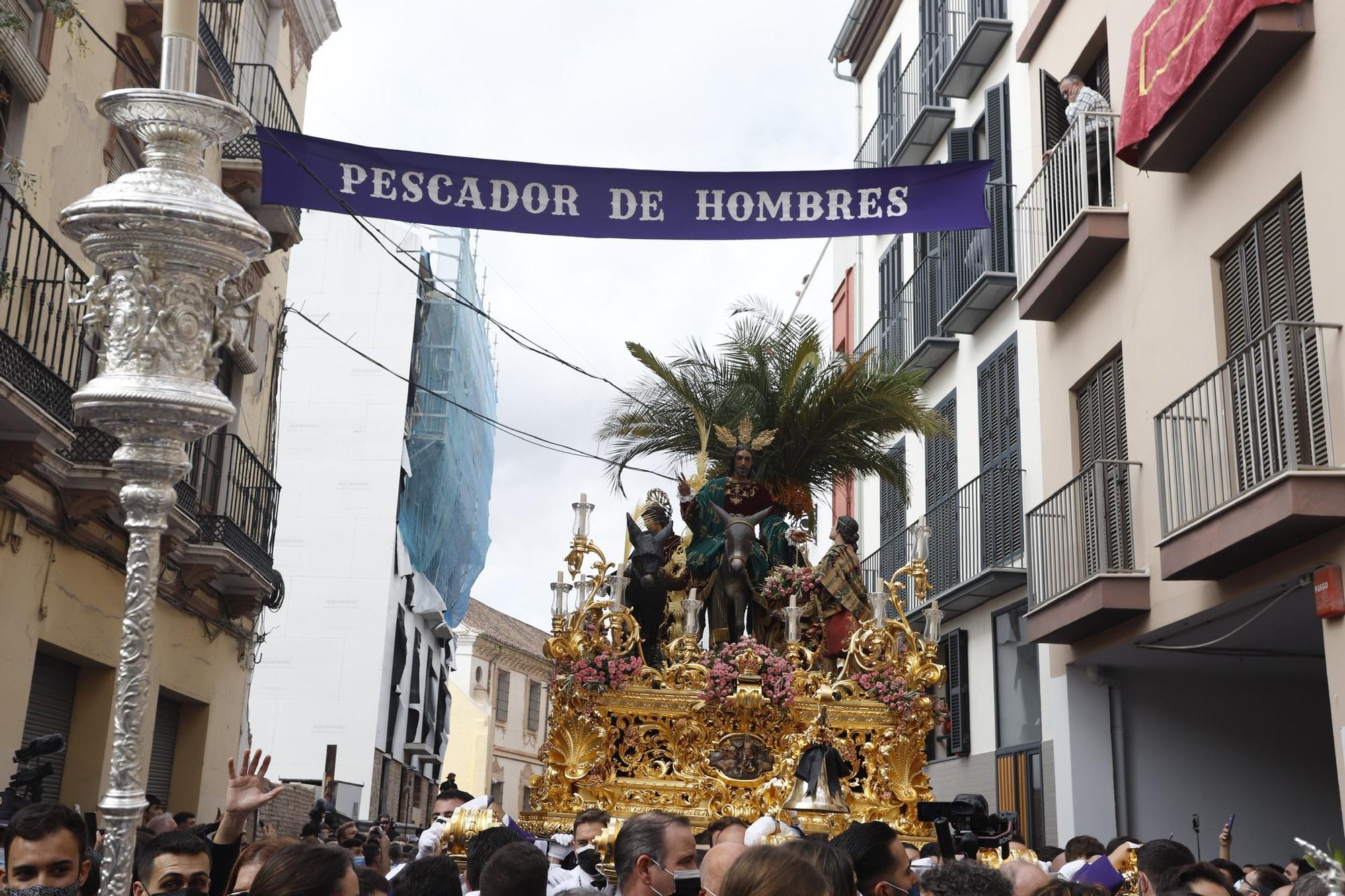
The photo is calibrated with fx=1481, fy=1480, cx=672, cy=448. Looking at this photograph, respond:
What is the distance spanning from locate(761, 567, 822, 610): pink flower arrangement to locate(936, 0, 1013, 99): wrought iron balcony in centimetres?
855

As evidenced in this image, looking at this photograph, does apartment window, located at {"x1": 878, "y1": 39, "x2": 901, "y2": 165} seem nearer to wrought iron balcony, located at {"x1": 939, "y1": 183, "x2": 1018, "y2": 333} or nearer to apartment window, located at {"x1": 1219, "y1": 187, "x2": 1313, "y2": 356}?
wrought iron balcony, located at {"x1": 939, "y1": 183, "x2": 1018, "y2": 333}

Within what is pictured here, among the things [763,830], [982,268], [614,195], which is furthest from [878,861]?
[982,268]

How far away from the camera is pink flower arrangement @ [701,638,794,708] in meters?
10.6

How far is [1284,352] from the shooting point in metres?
9.25

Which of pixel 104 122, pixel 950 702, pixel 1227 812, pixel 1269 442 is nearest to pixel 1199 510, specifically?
pixel 1269 442

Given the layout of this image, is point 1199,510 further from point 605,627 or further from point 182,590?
point 182,590

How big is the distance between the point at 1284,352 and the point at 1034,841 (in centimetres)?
702

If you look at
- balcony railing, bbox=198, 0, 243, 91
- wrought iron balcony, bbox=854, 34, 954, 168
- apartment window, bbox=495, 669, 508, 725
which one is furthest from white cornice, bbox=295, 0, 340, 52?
apartment window, bbox=495, 669, 508, 725

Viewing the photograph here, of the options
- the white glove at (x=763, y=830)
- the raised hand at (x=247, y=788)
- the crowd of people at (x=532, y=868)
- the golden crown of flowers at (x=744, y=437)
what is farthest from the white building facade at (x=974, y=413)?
the raised hand at (x=247, y=788)

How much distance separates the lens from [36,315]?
11.5 m

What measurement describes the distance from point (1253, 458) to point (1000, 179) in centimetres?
828

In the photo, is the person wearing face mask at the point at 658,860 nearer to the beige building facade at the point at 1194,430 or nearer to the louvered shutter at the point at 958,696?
the beige building facade at the point at 1194,430

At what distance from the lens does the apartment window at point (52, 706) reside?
12.2 metres

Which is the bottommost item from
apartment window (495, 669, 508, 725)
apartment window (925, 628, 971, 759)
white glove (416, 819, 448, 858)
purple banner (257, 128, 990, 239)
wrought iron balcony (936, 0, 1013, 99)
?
white glove (416, 819, 448, 858)
